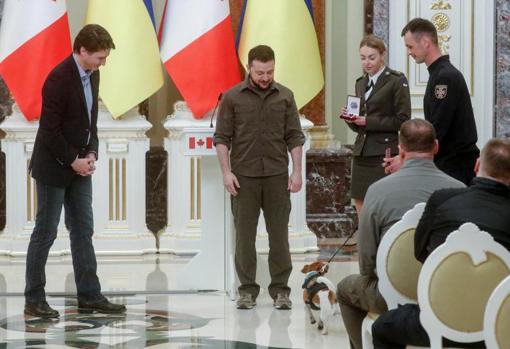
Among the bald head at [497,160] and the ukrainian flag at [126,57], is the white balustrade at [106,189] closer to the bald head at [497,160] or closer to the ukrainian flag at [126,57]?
the ukrainian flag at [126,57]

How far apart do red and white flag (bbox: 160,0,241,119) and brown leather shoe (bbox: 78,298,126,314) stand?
246cm

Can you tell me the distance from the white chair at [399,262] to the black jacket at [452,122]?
5.82 feet

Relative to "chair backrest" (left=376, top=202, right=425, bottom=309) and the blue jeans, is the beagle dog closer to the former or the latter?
the blue jeans

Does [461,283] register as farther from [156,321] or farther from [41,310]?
[41,310]

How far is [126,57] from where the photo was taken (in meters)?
9.09

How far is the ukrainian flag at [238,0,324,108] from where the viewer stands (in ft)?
30.0

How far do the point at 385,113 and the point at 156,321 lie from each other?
1.90m

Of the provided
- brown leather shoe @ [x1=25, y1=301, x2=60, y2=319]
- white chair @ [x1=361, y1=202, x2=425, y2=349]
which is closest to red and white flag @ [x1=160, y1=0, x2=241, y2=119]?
brown leather shoe @ [x1=25, y1=301, x2=60, y2=319]

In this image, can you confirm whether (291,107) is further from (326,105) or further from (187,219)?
(326,105)

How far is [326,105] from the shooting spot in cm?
1017

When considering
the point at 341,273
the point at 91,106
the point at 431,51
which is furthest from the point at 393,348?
the point at 341,273

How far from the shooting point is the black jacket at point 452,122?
647cm

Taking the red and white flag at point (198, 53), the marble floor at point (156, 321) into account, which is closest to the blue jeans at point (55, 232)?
the marble floor at point (156, 321)

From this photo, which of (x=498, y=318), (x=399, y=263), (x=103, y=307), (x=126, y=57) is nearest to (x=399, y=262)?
(x=399, y=263)
